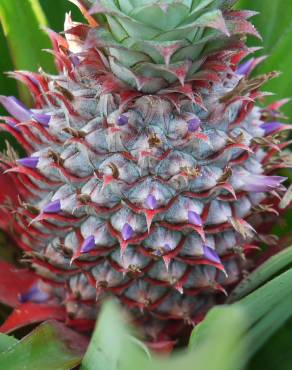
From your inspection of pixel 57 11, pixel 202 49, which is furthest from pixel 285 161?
pixel 57 11

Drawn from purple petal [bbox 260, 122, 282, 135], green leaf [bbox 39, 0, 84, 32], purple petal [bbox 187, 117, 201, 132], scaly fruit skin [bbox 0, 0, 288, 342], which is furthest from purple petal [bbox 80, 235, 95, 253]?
green leaf [bbox 39, 0, 84, 32]

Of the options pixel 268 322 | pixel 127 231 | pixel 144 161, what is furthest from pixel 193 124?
pixel 268 322

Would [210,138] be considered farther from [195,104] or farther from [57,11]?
Answer: [57,11]

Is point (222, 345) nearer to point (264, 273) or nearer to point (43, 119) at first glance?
point (264, 273)

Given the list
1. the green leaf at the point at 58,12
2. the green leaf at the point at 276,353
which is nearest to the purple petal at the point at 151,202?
the green leaf at the point at 276,353

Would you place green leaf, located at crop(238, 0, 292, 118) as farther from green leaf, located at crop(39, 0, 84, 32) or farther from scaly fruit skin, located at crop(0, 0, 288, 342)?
green leaf, located at crop(39, 0, 84, 32)

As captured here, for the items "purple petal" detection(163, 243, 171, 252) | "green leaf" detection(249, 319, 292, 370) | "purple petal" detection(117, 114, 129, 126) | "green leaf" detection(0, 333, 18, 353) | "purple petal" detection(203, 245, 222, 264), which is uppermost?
"purple petal" detection(117, 114, 129, 126)

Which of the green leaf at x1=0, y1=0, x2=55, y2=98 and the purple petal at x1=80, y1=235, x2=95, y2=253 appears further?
the green leaf at x1=0, y1=0, x2=55, y2=98
